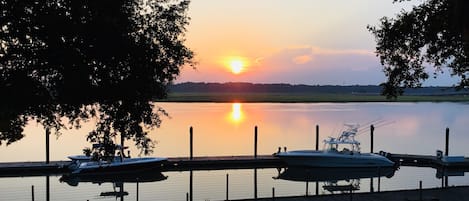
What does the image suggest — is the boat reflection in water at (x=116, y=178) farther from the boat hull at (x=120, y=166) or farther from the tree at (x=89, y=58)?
the tree at (x=89, y=58)

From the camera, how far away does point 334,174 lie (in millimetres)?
34969

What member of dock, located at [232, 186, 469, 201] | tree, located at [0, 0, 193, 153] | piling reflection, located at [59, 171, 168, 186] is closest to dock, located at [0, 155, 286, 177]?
piling reflection, located at [59, 171, 168, 186]

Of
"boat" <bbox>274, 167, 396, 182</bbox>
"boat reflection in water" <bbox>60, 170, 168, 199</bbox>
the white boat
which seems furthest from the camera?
the white boat

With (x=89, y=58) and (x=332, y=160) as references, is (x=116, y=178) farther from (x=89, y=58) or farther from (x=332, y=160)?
(x=89, y=58)

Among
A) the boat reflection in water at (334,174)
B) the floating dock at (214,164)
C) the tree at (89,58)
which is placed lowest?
the boat reflection in water at (334,174)

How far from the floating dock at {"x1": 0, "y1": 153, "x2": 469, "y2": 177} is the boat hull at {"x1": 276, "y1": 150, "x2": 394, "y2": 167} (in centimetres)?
83

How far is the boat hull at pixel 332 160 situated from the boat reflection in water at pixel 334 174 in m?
0.31

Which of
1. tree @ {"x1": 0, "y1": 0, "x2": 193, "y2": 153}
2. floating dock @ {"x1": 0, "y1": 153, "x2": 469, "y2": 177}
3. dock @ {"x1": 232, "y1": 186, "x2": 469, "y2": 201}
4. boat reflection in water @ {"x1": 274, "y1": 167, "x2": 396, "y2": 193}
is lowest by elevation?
boat reflection in water @ {"x1": 274, "y1": 167, "x2": 396, "y2": 193}

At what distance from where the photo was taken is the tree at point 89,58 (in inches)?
395

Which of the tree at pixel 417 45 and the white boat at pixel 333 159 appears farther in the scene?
the white boat at pixel 333 159

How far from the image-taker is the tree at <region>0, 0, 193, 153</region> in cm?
1003

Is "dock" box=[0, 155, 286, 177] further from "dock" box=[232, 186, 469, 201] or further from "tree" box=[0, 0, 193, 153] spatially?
"tree" box=[0, 0, 193, 153]

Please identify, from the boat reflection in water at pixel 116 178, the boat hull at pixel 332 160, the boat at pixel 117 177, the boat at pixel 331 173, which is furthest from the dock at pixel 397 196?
the boat at pixel 117 177

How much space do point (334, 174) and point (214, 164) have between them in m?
8.07
